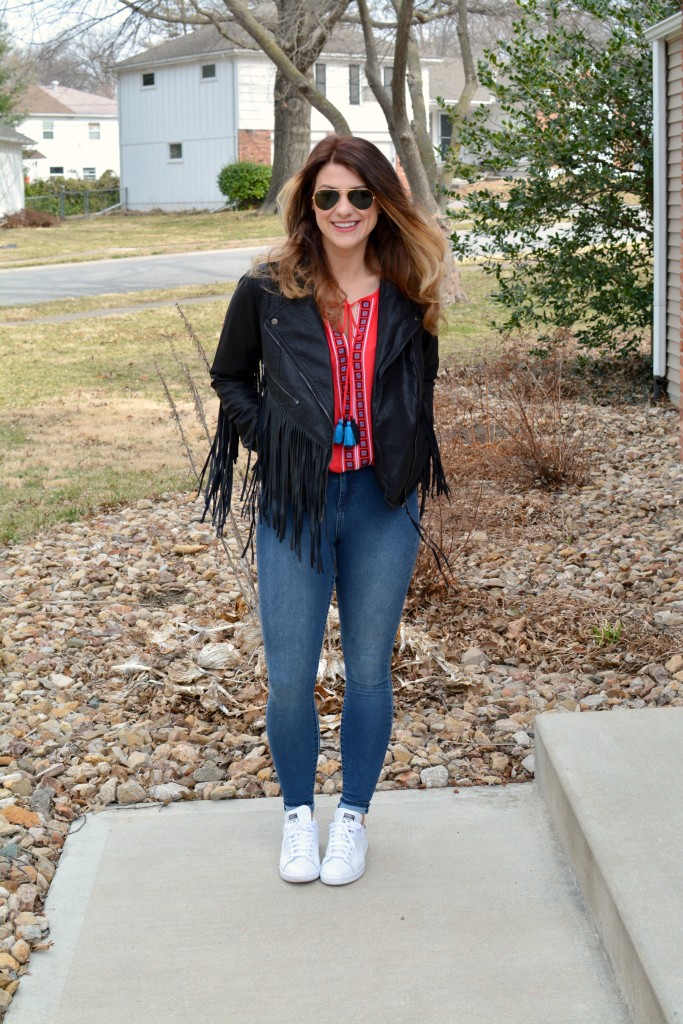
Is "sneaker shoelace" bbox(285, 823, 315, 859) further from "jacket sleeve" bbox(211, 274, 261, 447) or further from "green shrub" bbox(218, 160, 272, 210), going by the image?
"green shrub" bbox(218, 160, 272, 210)

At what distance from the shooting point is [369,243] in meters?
2.91

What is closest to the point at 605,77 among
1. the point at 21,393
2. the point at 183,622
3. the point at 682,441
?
the point at 682,441

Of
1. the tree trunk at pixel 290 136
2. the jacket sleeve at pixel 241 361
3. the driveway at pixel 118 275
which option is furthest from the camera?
the tree trunk at pixel 290 136

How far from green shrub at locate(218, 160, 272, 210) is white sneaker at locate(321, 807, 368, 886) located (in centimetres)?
3554

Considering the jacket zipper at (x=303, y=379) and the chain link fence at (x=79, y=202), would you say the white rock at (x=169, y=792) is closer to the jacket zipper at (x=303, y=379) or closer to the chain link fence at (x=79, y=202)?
the jacket zipper at (x=303, y=379)

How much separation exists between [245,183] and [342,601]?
35.6 metres

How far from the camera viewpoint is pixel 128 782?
11.8ft

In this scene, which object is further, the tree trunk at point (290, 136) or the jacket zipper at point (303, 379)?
the tree trunk at point (290, 136)

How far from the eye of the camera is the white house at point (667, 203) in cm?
832

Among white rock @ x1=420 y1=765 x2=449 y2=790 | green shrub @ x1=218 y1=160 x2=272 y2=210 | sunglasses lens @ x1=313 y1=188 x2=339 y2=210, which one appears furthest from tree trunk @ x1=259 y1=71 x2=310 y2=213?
sunglasses lens @ x1=313 y1=188 x2=339 y2=210

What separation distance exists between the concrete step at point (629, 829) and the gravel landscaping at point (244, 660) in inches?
14.5

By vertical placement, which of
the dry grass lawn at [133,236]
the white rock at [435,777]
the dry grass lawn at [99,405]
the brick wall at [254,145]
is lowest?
the white rock at [435,777]

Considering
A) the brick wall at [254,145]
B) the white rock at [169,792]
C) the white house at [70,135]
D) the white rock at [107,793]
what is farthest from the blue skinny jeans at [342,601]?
the white house at [70,135]

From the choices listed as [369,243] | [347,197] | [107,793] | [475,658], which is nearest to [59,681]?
[107,793]
